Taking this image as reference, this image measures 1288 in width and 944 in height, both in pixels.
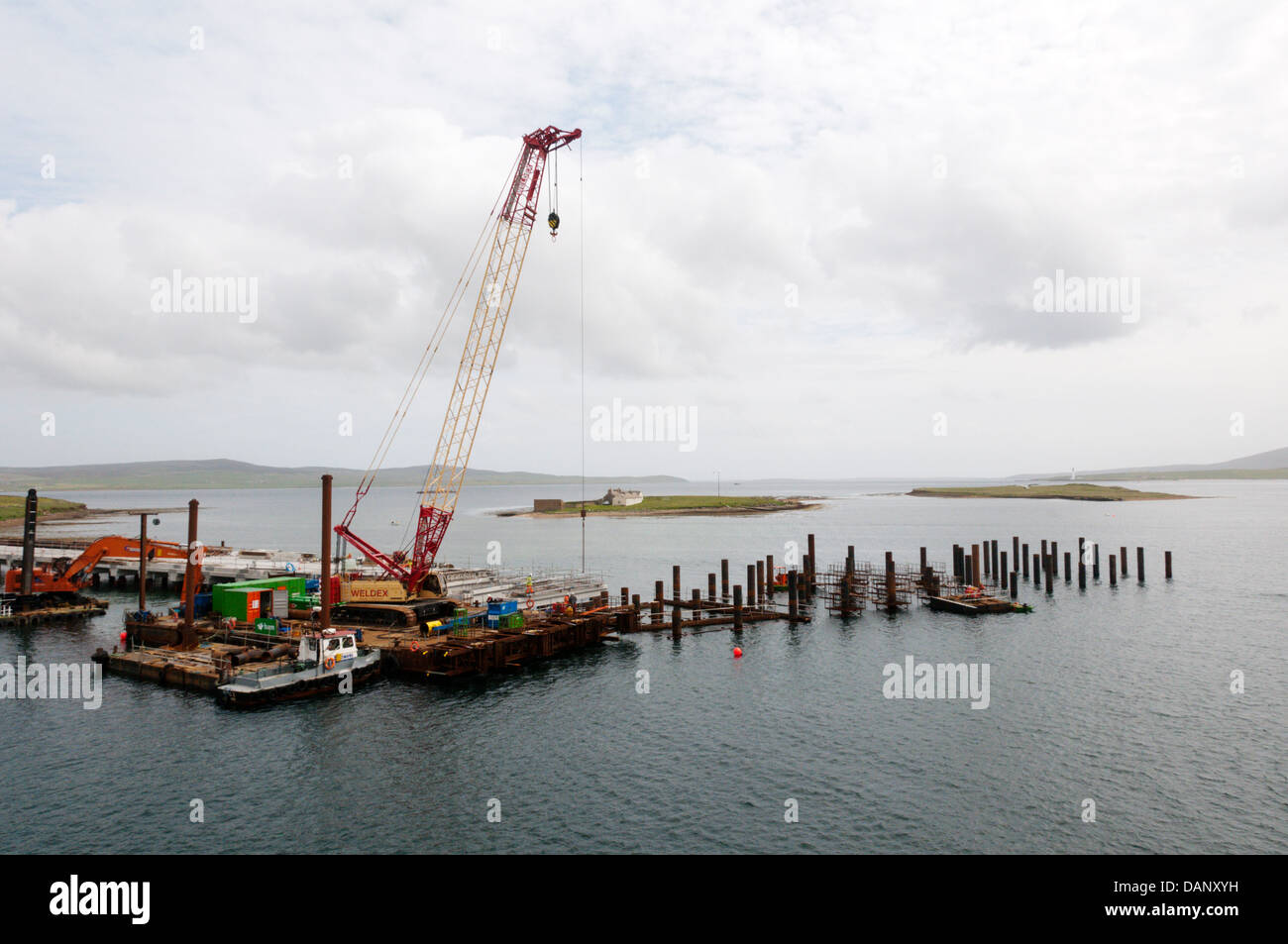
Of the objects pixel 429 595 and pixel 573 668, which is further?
pixel 429 595

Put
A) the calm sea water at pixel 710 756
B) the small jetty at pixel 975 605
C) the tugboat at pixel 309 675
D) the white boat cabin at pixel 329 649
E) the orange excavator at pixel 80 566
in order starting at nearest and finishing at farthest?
the calm sea water at pixel 710 756, the tugboat at pixel 309 675, the white boat cabin at pixel 329 649, the small jetty at pixel 975 605, the orange excavator at pixel 80 566

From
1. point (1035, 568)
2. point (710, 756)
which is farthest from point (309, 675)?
point (1035, 568)

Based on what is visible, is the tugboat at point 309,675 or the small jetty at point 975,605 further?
the small jetty at point 975,605

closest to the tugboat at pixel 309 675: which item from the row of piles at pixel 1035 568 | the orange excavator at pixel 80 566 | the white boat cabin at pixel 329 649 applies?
the white boat cabin at pixel 329 649

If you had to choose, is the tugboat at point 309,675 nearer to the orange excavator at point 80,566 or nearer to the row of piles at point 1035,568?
the orange excavator at point 80,566
